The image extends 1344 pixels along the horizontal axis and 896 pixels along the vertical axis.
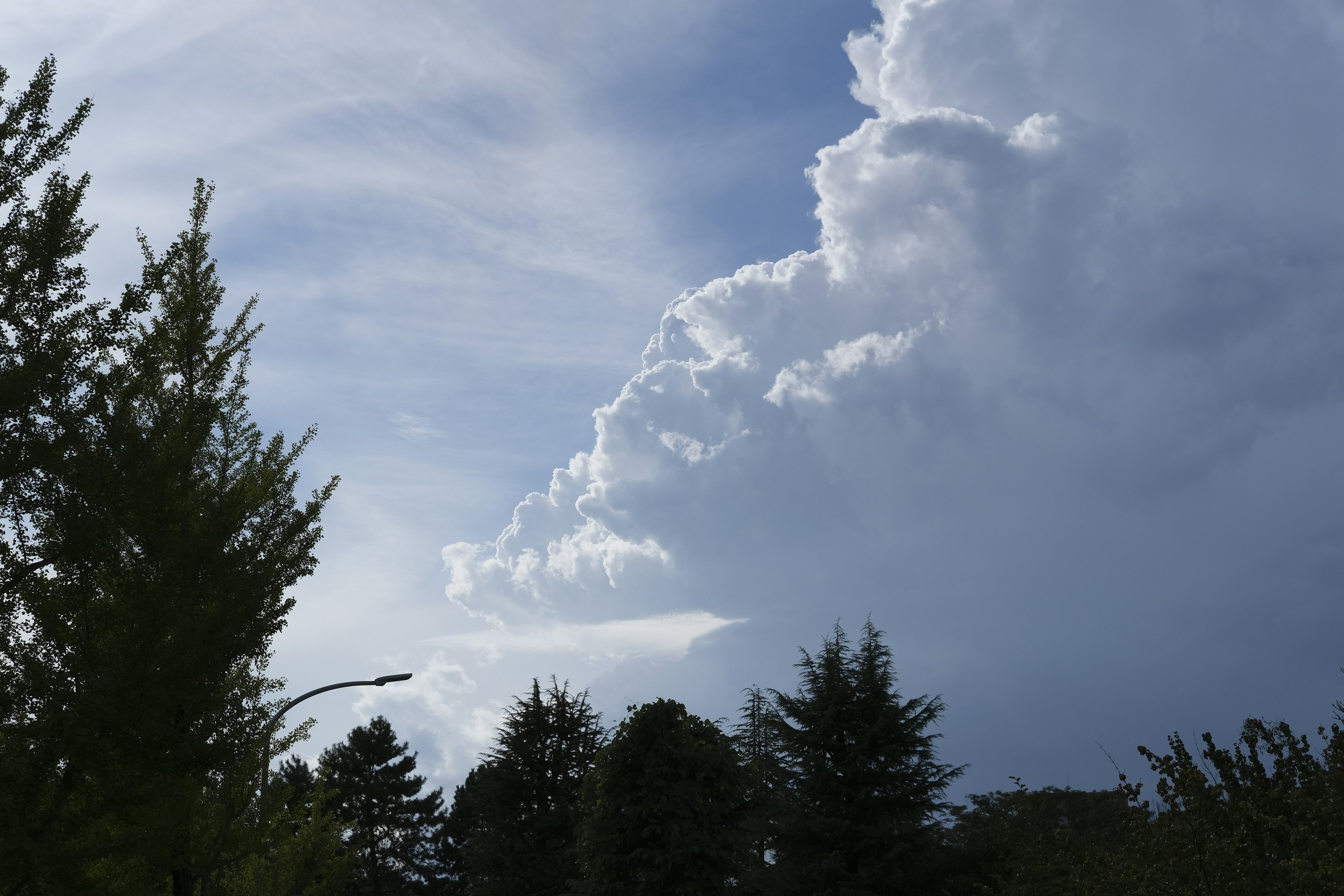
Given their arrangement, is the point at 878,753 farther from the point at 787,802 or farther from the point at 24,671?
the point at 24,671

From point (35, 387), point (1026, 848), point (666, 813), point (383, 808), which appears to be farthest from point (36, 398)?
point (383, 808)

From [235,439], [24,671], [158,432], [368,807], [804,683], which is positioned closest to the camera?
[24,671]

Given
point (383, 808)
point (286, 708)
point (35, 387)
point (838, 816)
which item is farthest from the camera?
point (383, 808)

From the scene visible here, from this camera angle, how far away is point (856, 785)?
1212 inches

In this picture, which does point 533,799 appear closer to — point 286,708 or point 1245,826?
point 286,708

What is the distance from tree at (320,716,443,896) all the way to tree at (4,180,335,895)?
42363mm

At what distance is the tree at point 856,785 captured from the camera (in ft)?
96.1

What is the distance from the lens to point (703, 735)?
74.4 feet

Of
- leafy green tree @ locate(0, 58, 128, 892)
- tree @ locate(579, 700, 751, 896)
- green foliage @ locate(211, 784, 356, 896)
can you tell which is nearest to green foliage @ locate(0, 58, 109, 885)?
leafy green tree @ locate(0, 58, 128, 892)

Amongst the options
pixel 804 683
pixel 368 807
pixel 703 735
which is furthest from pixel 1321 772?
pixel 368 807

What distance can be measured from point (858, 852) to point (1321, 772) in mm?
18256

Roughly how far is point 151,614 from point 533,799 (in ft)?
71.5

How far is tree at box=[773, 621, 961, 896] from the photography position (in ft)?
96.1

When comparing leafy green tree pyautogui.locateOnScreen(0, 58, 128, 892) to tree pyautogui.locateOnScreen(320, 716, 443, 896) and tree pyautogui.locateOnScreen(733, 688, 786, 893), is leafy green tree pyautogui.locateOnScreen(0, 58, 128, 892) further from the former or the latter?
tree pyautogui.locateOnScreen(320, 716, 443, 896)
